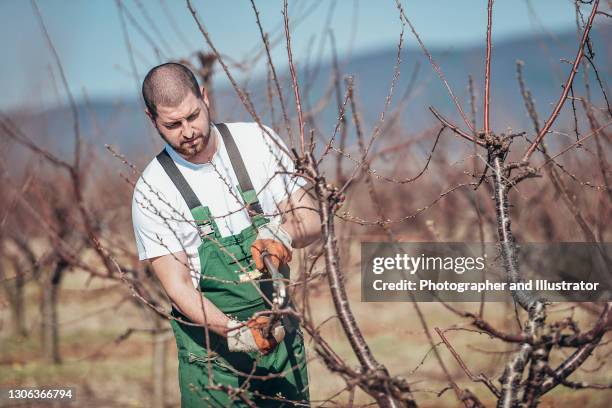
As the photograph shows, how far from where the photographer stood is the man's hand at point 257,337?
257 centimetres

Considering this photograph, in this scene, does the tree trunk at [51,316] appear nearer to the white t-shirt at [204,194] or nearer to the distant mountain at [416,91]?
the distant mountain at [416,91]

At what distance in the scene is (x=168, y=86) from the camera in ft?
9.46

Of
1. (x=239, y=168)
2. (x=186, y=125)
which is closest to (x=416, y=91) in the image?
(x=239, y=168)

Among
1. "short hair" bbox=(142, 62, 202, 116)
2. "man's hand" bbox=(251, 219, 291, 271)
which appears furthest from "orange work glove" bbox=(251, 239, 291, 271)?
"short hair" bbox=(142, 62, 202, 116)

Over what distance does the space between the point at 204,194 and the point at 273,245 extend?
0.48 meters

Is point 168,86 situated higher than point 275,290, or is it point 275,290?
point 168,86

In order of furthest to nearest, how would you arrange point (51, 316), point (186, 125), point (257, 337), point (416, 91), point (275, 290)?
point (51, 316) → point (416, 91) → point (186, 125) → point (257, 337) → point (275, 290)

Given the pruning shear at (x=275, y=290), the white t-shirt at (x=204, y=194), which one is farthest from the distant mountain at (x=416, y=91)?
the pruning shear at (x=275, y=290)

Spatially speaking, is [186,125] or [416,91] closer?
[186,125]

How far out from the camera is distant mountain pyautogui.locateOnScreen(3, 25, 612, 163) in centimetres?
471

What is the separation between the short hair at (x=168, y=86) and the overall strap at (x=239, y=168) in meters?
0.21

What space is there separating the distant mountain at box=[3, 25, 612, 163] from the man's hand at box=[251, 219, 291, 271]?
0.50 meters

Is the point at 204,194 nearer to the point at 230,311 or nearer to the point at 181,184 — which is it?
the point at 181,184

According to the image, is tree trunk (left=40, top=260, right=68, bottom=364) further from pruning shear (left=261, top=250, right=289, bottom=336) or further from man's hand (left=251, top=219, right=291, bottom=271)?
pruning shear (left=261, top=250, right=289, bottom=336)
